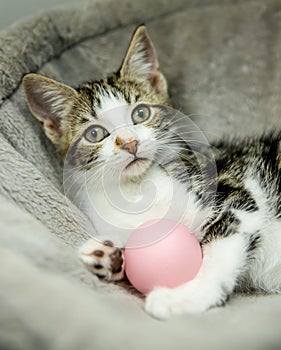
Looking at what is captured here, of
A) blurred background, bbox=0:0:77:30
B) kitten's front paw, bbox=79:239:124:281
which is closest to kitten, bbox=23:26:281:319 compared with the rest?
kitten's front paw, bbox=79:239:124:281

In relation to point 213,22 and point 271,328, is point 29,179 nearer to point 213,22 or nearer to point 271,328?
point 271,328

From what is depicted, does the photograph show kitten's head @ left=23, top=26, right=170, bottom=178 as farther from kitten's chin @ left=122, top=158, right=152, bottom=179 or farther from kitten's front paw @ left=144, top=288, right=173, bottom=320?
kitten's front paw @ left=144, top=288, right=173, bottom=320

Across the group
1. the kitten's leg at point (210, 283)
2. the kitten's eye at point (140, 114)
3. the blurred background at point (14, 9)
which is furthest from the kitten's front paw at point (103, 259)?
the blurred background at point (14, 9)

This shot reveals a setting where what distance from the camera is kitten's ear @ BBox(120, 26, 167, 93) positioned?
1641mm

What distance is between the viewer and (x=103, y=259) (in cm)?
126

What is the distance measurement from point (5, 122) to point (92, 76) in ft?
1.58

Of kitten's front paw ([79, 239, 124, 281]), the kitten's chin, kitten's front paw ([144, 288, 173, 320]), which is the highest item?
the kitten's chin

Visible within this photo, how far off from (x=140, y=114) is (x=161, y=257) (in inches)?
18.8

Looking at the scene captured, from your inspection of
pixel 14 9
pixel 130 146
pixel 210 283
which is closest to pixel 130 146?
pixel 130 146

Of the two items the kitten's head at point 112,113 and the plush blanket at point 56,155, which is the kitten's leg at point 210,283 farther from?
the kitten's head at point 112,113

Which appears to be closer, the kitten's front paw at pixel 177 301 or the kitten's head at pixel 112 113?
the kitten's front paw at pixel 177 301

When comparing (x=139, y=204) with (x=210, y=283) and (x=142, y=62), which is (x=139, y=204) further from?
(x=142, y=62)

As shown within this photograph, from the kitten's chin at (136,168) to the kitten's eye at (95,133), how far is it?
4.7 inches

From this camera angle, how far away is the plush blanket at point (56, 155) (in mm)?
870
